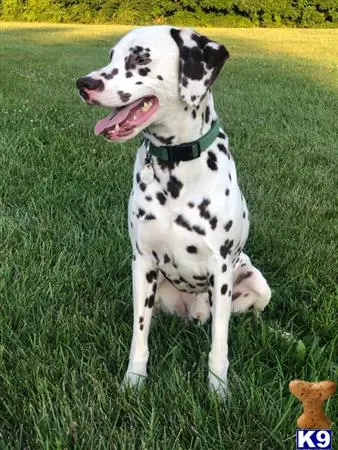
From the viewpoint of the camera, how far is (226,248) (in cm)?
286

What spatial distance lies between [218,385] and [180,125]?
1.16 meters

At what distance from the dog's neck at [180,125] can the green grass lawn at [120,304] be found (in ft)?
3.34

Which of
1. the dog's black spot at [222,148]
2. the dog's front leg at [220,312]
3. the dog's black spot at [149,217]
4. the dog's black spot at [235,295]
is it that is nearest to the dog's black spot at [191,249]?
the dog's front leg at [220,312]

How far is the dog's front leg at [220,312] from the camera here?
2826 millimetres

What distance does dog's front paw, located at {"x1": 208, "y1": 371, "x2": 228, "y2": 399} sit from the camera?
106 inches

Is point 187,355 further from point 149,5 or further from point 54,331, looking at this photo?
point 149,5

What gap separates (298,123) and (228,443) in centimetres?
644

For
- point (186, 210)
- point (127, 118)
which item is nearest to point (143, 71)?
point (127, 118)

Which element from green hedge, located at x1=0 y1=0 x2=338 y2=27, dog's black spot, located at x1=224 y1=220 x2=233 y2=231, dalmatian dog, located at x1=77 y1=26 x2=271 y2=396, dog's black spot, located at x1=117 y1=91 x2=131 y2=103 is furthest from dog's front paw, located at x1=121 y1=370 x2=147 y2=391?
green hedge, located at x1=0 y1=0 x2=338 y2=27

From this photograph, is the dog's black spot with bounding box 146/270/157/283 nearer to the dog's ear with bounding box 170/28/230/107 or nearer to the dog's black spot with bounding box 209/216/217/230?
the dog's black spot with bounding box 209/216/217/230

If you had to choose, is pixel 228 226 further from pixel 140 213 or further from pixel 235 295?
pixel 235 295

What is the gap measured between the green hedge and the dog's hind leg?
3025cm

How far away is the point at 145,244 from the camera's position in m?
2.89

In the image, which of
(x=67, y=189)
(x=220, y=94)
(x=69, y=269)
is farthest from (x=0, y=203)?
(x=220, y=94)
